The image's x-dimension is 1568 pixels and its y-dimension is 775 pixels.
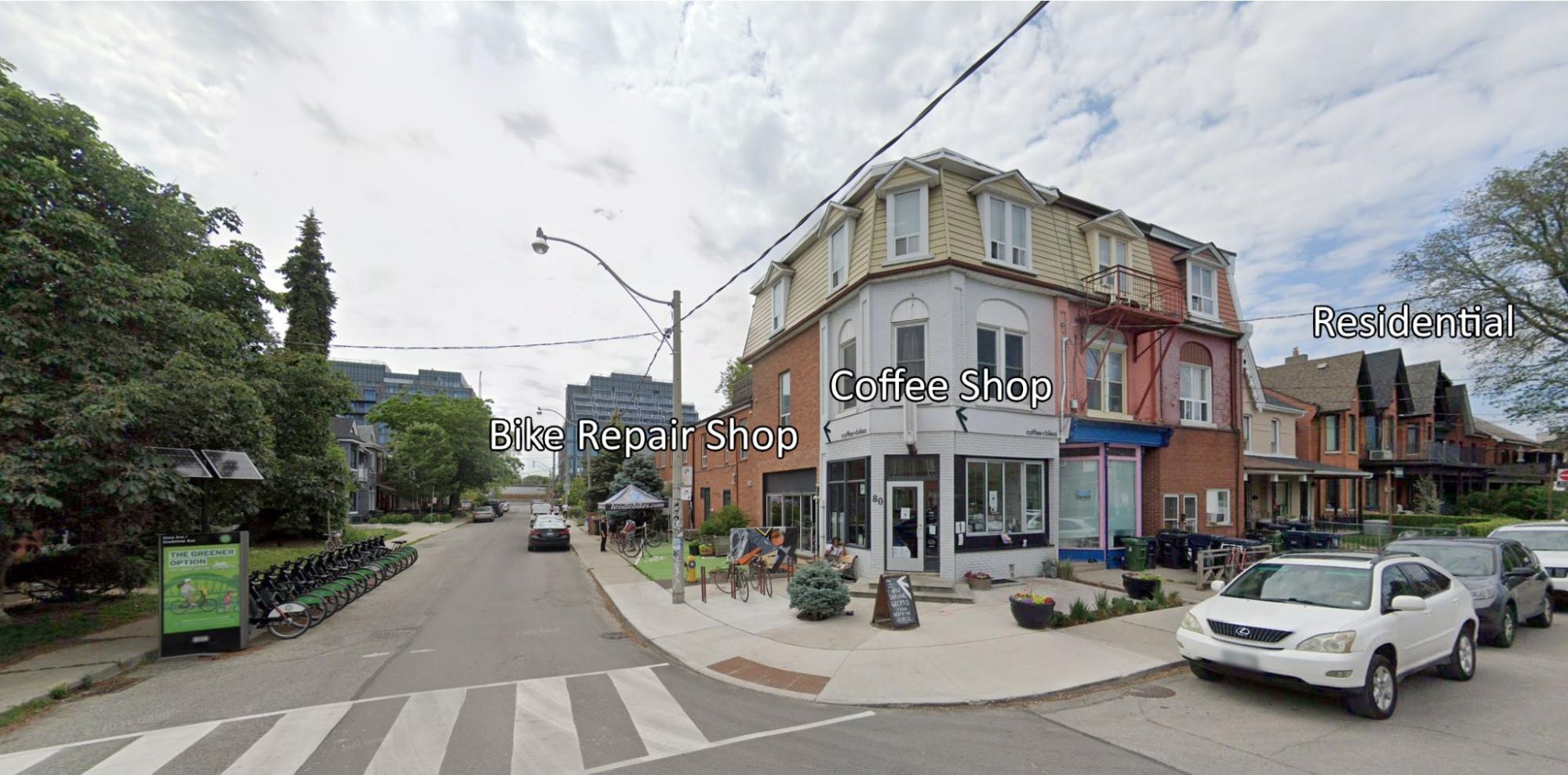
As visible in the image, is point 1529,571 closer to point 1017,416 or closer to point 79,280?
point 1017,416

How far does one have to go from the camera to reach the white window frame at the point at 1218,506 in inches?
798

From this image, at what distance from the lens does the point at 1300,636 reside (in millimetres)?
6555

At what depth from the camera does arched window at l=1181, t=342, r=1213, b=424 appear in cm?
2020

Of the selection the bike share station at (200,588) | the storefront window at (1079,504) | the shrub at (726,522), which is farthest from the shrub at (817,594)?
the shrub at (726,522)

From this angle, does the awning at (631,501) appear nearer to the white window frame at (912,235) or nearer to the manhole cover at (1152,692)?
the white window frame at (912,235)

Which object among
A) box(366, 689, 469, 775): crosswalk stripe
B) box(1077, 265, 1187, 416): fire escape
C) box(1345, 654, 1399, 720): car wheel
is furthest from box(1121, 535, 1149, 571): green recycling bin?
box(366, 689, 469, 775): crosswalk stripe

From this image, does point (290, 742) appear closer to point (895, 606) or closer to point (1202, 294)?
point (895, 606)

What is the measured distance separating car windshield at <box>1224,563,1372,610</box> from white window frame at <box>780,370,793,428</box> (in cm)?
1397

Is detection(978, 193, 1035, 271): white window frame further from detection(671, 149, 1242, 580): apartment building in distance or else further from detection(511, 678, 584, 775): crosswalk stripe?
detection(511, 678, 584, 775): crosswalk stripe

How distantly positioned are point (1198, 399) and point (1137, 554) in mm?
6659

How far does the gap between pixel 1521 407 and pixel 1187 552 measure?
22.9m

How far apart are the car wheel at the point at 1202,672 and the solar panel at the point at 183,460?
14264mm

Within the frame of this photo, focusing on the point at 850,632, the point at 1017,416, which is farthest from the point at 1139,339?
the point at 850,632

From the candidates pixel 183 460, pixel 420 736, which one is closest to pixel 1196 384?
pixel 420 736
